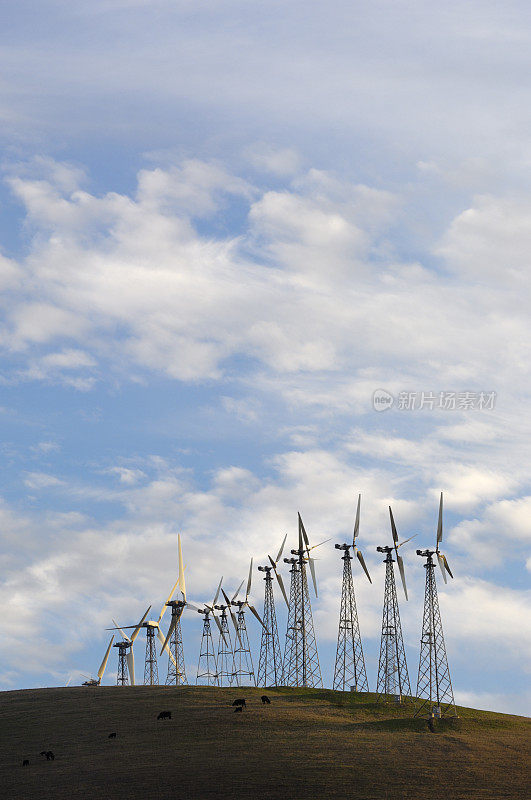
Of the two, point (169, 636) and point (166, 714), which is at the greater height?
point (169, 636)

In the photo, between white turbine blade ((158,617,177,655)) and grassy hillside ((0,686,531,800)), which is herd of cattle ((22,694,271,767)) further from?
white turbine blade ((158,617,177,655))

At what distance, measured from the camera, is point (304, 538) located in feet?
493

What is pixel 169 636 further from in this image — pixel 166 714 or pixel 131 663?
pixel 166 714

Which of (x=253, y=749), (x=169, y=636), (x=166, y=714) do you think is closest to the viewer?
(x=253, y=749)

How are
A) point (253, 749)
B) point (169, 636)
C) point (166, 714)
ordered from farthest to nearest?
point (169, 636) → point (166, 714) → point (253, 749)

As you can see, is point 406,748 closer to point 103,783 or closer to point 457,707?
point 103,783

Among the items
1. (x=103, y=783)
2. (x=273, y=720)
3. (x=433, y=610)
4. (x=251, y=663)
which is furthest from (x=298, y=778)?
(x=251, y=663)

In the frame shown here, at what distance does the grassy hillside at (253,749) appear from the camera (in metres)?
71.9

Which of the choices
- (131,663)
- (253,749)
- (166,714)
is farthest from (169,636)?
(253,749)

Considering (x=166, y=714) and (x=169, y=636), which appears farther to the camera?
(x=169, y=636)

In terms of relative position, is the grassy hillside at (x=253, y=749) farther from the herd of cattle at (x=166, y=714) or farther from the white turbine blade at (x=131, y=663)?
the white turbine blade at (x=131, y=663)

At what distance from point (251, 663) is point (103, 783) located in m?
72.1

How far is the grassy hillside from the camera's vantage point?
71.9 meters

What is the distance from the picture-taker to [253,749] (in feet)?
277
